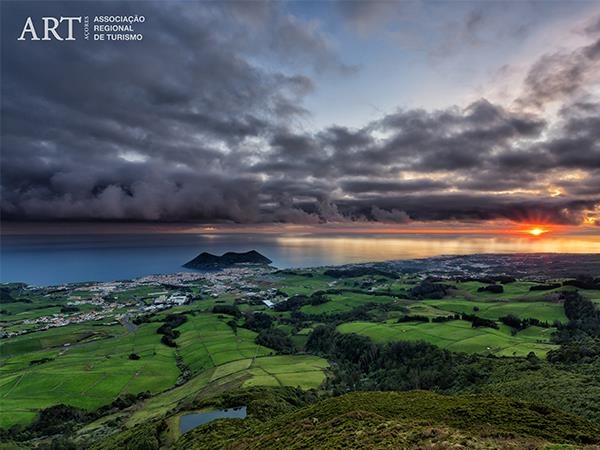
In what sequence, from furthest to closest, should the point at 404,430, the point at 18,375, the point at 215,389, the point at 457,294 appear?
the point at 457,294, the point at 18,375, the point at 215,389, the point at 404,430

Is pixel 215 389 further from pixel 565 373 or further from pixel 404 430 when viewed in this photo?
pixel 565 373

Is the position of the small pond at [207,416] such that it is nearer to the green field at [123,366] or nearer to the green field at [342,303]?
the green field at [123,366]

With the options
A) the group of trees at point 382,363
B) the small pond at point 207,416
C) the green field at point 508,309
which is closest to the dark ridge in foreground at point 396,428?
the small pond at point 207,416

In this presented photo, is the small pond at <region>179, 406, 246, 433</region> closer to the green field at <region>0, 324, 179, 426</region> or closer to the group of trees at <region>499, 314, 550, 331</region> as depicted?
the green field at <region>0, 324, 179, 426</region>

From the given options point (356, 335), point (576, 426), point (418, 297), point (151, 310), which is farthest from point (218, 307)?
point (576, 426)

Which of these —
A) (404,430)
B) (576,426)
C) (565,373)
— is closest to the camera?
(404,430)
